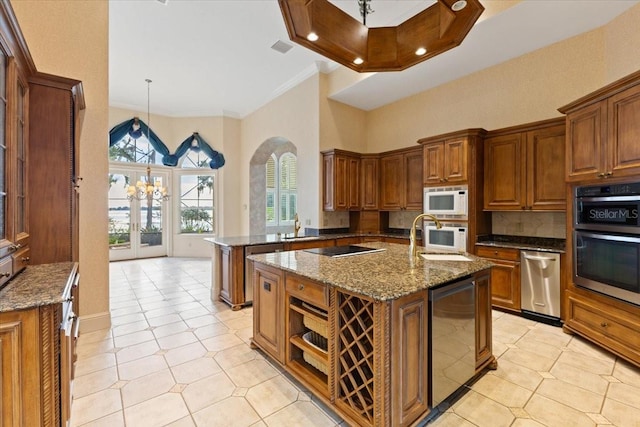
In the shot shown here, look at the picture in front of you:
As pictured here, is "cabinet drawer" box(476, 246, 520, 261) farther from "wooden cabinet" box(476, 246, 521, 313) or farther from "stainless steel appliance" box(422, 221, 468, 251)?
"stainless steel appliance" box(422, 221, 468, 251)

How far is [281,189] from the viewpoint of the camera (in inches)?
Answer: 341

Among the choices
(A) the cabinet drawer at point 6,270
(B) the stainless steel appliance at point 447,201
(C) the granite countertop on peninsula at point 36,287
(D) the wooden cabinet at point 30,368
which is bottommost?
(D) the wooden cabinet at point 30,368

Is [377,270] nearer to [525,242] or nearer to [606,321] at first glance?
[606,321]

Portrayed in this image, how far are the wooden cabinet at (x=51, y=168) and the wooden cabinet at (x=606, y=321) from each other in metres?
4.65

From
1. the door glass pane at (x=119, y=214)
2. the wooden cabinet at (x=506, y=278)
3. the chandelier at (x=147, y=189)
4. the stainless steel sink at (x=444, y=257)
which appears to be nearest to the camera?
the stainless steel sink at (x=444, y=257)

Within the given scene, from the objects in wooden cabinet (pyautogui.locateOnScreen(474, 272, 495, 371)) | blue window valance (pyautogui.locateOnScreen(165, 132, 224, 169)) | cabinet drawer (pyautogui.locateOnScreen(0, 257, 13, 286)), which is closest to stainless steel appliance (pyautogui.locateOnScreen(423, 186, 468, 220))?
wooden cabinet (pyautogui.locateOnScreen(474, 272, 495, 371))

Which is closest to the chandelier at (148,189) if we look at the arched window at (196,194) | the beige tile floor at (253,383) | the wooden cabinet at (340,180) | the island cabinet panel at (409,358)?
the arched window at (196,194)

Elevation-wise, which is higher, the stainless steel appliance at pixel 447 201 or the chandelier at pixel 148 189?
the chandelier at pixel 148 189

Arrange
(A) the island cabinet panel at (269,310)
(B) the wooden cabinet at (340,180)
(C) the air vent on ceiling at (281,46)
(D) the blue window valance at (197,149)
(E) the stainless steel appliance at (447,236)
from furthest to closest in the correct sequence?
(D) the blue window valance at (197,149) < (B) the wooden cabinet at (340,180) < (C) the air vent on ceiling at (281,46) < (E) the stainless steel appliance at (447,236) < (A) the island cabinet panel at (269,310)

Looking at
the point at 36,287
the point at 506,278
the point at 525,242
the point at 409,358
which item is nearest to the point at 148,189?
the point at 36,287

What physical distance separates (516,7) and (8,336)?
458cm

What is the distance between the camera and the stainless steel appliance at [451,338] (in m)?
1.73

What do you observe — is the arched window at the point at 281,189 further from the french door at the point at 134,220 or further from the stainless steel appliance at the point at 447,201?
the stainless steel appliance at the point at 447,201

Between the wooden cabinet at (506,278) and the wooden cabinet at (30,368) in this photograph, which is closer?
the wooden cabinet at (30,368)
